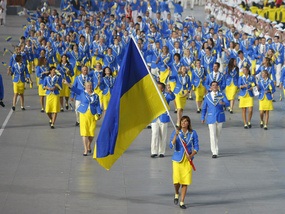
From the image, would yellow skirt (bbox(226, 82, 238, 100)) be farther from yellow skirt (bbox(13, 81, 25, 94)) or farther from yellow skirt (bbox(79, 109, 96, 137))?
yellow skirt (bbox(79, 109, 96, 137))

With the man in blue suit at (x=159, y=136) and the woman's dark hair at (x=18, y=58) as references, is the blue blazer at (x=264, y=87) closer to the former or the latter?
the man in blue suit at (x=159, y=136)

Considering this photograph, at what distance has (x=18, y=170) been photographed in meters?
23.7

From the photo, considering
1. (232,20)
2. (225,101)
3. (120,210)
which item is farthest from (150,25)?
(120,210)

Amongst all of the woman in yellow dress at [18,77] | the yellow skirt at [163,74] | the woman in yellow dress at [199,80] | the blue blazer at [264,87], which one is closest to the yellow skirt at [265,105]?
the blue blazer at [264,87]

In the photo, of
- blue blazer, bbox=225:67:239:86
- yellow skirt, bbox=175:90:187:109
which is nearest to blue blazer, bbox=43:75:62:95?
yellow skirt, bbox=175:90:187:109

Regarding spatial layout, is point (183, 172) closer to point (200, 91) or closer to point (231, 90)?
point (200, 91)

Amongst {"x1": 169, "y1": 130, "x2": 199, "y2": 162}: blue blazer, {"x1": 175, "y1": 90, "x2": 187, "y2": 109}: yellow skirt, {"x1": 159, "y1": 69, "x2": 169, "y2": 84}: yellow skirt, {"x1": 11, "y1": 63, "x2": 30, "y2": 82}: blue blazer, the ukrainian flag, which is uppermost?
the ukrainian flag

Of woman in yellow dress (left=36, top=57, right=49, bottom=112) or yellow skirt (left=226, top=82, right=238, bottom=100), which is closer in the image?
woman in yellow dress (left=36, top=57, right=49, bottom=112)

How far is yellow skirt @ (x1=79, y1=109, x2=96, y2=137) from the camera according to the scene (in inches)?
998

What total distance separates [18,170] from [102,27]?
21.3 m

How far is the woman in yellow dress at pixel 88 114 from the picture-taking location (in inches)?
1000

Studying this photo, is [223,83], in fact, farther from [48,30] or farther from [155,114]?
[48,30]

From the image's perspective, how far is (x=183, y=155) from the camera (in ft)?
69.0

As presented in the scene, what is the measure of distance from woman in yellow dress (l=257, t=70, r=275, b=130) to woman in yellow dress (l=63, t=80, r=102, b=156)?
5.24 meters
